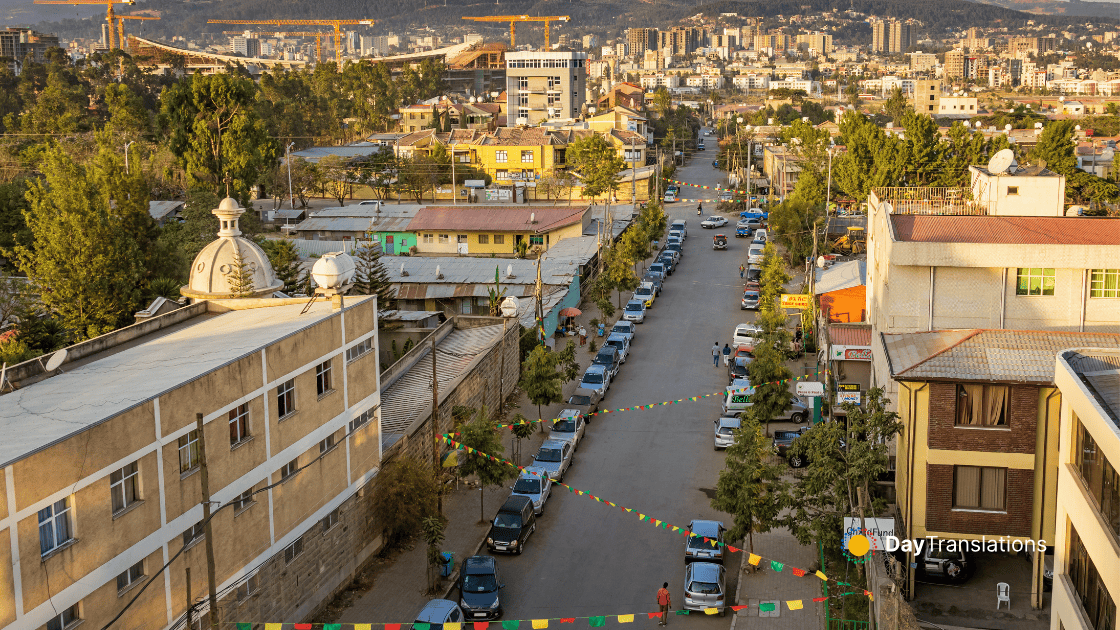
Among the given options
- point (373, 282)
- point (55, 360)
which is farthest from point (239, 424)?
point (373, 282)

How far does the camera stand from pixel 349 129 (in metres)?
124

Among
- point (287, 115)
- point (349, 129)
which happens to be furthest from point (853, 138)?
point (349, 129)

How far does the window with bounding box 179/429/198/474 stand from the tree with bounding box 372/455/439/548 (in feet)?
19.9

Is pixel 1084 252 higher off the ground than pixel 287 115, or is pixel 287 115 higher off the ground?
pixel 287 115

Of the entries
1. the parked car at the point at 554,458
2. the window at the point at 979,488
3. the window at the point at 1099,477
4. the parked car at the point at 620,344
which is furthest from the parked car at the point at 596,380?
the window at the point at 1099,477

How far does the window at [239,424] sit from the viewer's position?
17.2 metres

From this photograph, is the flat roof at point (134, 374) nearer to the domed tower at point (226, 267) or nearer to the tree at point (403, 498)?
the domed tower at point (226, 267)

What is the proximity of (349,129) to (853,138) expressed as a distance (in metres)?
75.3

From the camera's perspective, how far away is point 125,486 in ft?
48.6

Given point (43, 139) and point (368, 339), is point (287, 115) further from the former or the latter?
point (368, 339)

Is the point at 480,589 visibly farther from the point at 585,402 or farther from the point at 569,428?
the point at 585,402

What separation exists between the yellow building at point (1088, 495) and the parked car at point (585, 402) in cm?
1821

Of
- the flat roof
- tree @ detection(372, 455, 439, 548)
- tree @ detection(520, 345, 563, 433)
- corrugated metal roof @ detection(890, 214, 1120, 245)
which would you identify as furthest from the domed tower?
corrugated metal roof @ detection(890, 214, 1120, 245)

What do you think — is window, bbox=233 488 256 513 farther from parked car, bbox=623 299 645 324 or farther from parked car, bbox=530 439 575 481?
parked car, bbox=623 299 645 324
